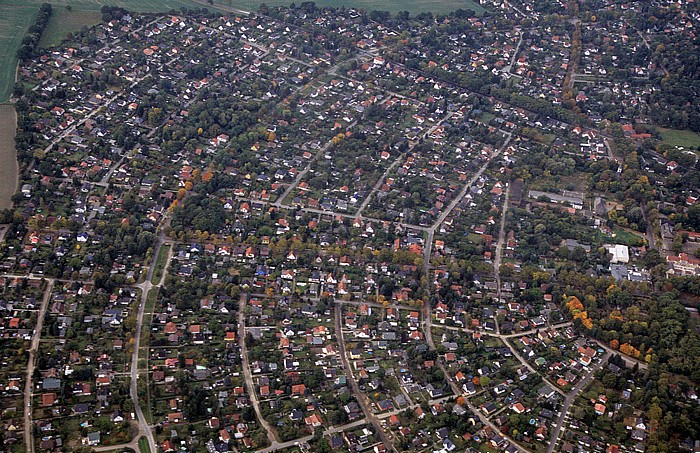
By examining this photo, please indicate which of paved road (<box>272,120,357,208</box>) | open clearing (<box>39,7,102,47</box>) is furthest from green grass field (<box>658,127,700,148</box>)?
open clearing (<box>39,7,102,47</box>)

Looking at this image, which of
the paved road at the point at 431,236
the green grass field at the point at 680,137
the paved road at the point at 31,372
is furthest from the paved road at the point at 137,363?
the green grass field at the point at 680,137

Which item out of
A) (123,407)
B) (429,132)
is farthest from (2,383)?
(429,132)

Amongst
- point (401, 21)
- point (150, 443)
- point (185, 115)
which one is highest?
point (401, 21)

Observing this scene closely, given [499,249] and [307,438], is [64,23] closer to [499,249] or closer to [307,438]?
[499,249]

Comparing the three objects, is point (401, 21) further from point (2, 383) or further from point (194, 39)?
point (2, 383)

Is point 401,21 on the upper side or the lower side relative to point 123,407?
upper

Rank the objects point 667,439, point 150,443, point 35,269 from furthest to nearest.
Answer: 1. point 35,269
2. point 667,439
3. point 150,443
